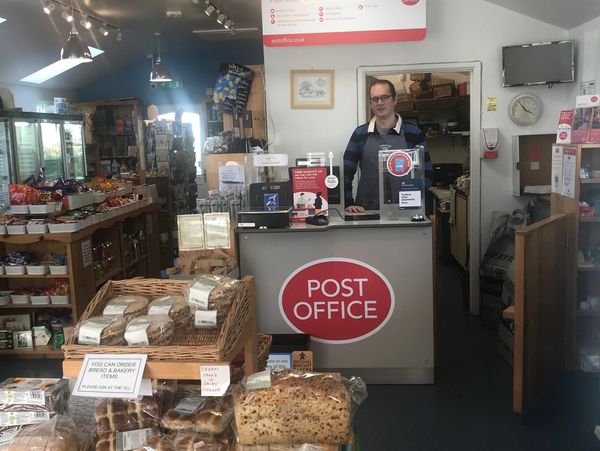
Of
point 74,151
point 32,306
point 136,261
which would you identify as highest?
point 74,151

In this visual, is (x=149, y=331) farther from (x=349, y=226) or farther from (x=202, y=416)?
(x=349, y=226)

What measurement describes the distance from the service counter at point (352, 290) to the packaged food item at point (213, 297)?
1.97 m

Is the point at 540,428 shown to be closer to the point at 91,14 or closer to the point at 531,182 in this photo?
the point at 531,182

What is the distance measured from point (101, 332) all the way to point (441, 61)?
4.57 meters

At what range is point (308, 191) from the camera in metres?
4.19

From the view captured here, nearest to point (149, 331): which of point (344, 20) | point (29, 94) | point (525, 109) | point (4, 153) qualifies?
point (344, 20)

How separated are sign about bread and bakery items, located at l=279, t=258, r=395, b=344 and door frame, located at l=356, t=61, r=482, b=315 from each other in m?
2.02

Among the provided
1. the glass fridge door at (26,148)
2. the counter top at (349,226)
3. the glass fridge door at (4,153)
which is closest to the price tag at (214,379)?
the counter top at (349,226)

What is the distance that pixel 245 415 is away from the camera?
166 cm

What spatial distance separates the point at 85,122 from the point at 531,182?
27.3 ft

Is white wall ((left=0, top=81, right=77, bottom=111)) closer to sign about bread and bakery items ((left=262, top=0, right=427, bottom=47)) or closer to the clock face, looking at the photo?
sign about bread and bakery items ((left=262, top=0, right=427, bottom=47))

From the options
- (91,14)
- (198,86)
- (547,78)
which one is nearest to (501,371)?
(547,78)

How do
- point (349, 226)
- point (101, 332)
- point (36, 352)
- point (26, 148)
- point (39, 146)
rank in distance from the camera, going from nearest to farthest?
point (101, 332) → point (349, 226) → point (36, 352) → point (26, 148) → point (39, 146)

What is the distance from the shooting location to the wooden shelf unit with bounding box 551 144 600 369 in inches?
160
